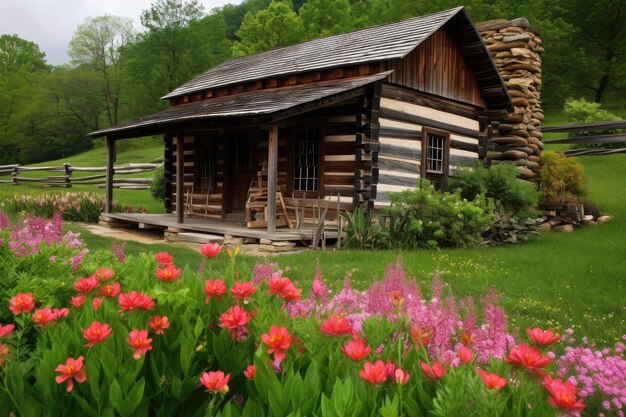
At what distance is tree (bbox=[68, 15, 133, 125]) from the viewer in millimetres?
56188

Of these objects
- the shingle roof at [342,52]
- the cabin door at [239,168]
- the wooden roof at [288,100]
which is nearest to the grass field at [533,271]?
the wooden roof at [288,100]

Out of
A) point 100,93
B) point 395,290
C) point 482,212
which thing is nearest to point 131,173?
point 100,93

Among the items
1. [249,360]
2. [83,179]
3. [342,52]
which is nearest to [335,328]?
[249,360]

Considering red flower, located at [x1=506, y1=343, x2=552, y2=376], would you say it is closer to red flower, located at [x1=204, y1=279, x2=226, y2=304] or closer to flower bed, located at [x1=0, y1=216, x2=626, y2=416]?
flower bed, located at [x1=0, y1=216, x2=626, y2=416]

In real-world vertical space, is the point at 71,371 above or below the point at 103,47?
below

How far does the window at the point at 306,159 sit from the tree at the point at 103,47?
157ft

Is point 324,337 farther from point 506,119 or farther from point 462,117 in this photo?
point 506,119

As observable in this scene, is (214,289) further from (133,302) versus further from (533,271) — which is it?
(533,271)

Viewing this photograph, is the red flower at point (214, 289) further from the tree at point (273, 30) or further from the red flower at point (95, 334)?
the tree at point (273, 30)

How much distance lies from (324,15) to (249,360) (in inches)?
1690

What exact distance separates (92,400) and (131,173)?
116 feet

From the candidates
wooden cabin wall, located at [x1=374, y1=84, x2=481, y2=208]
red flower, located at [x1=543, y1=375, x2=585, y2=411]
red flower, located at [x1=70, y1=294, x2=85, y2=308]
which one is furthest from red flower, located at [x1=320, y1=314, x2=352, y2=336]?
wooden cabin wall, located at [x1=374, y1=84, x2=481, y2=208]

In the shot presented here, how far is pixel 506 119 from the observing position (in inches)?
661

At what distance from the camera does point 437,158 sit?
1445 cm
